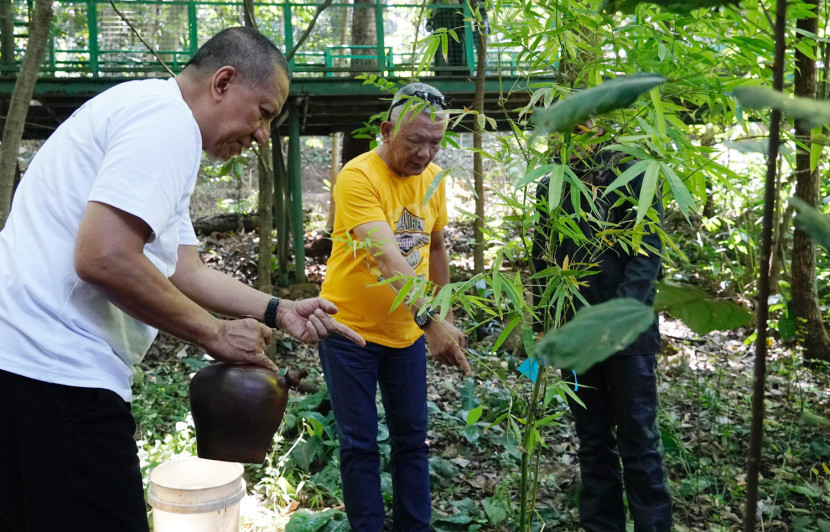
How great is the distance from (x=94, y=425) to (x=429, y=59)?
1.52 metres

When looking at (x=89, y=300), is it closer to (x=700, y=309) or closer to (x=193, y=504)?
(x=193, y=504)

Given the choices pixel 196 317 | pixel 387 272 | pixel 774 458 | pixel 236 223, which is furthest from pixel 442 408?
pixel 236 223

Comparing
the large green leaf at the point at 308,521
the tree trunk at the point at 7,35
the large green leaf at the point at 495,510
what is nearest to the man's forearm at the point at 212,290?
the large green leaf at the point at 308,521

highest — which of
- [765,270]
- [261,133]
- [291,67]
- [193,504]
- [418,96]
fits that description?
[291,67]

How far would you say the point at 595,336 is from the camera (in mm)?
746

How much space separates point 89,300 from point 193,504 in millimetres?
1252

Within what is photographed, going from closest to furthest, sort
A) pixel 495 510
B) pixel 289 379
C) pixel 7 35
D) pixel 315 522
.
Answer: pixel 289 379
pixel 315 522
pixel 495 510
pixel 7 35

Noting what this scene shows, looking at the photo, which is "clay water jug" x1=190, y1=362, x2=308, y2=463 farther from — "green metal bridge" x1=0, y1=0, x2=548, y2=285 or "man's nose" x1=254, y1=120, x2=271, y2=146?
"green metal bridge" x1=0, y1=0, x2=548, y2=285

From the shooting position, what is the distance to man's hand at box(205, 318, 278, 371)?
210 centimetres

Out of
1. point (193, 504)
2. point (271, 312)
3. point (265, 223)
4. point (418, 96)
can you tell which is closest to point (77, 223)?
point (271, 312)

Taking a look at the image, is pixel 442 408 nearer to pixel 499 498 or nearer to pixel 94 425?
pixel 499 498

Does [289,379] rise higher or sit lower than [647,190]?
lower

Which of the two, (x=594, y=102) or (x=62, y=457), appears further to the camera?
(x=62, y=457)

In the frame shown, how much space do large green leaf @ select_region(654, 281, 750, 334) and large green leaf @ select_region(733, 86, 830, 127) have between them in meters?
0.27
